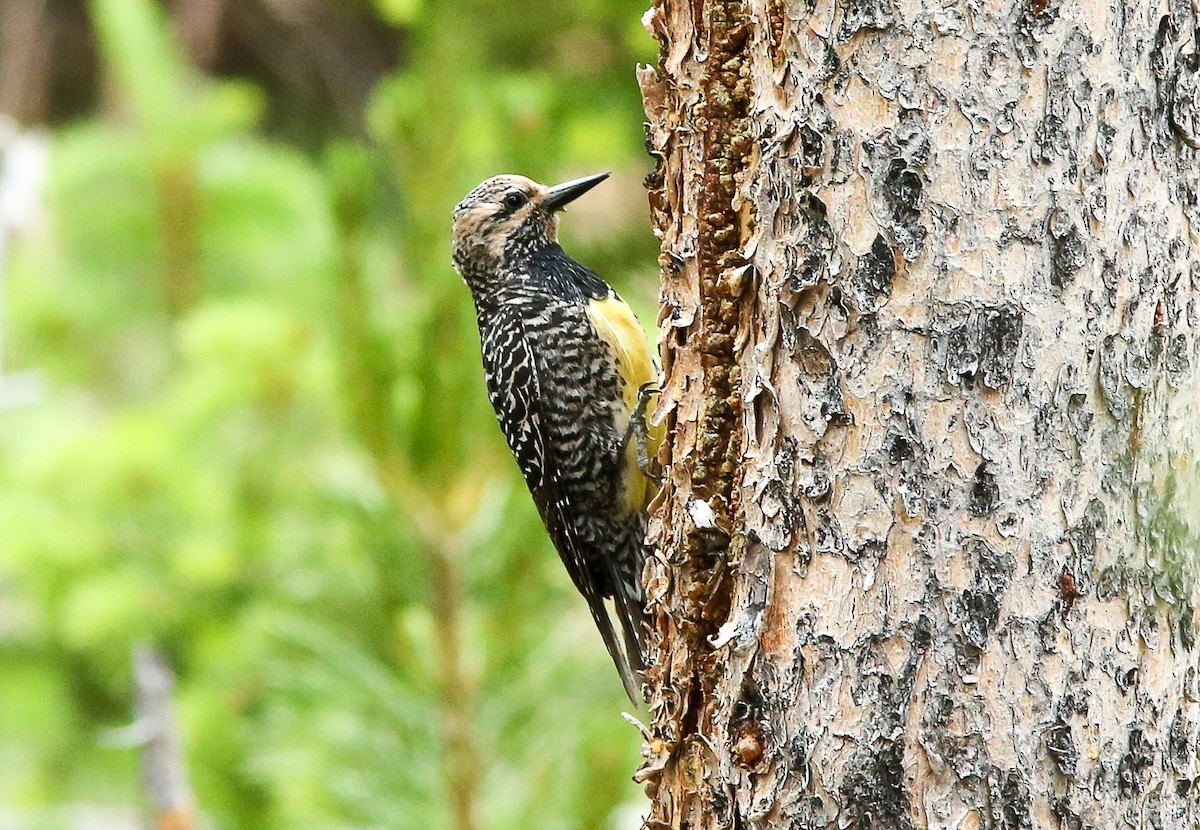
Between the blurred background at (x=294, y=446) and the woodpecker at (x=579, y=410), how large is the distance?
102 millimetres

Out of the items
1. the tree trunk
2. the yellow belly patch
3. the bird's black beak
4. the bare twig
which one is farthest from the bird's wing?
the tree trunk

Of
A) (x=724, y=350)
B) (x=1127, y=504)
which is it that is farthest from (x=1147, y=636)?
(x=724, y=350)

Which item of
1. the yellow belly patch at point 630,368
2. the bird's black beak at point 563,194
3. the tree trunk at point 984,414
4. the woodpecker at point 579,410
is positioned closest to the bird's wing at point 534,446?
the woodpecker at point 579,410

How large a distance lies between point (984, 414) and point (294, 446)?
360 cm

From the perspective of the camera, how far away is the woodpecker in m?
3.48

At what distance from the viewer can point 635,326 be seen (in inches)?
138

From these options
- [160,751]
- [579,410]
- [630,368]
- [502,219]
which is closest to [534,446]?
[579,410]

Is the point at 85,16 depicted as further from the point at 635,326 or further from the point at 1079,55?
the point at 1079,55

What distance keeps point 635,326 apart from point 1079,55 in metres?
1.78

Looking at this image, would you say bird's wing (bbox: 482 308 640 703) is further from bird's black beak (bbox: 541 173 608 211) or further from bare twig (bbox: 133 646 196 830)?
bare twig (bbox: 133 646 196 830)

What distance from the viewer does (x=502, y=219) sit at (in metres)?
3.72

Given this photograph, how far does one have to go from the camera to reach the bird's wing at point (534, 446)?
3.50 m

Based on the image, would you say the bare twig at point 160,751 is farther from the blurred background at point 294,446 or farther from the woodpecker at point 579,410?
the woodpecker at point 579,410

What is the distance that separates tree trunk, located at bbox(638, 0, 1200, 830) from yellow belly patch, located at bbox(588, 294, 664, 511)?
1.49 meters
